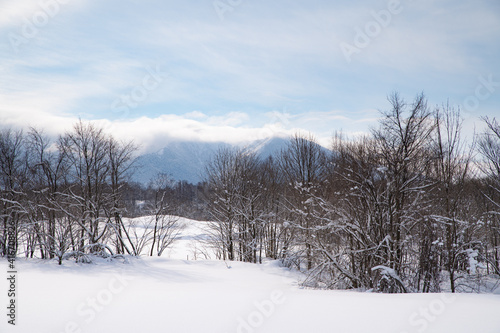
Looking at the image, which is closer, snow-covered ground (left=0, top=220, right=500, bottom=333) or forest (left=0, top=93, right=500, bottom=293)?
snow-covered ground (left=0, top=220, right=500, bottom=333)

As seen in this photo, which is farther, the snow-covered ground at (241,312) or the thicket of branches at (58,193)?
the thicket of branches at (58,193)

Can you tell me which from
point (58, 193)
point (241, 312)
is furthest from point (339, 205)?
point (58, 193)

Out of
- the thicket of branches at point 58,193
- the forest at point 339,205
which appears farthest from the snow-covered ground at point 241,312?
the thicket of branches at point 58,193

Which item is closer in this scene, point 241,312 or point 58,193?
point 241,312

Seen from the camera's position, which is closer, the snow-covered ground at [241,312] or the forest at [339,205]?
the snow-covered ground at [241,312]

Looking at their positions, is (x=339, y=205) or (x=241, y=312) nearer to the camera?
(x=241, y=312)

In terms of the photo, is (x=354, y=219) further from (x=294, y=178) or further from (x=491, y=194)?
(x=491, y=194)

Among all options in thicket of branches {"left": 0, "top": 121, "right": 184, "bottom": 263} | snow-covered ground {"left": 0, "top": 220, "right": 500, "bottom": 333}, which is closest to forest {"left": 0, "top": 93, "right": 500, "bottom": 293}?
thicket of branches {"left": 0, "top": 121, "right": 184, "bottom": 263}

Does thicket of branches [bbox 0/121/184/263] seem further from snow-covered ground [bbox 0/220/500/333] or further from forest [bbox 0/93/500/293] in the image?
snow-covered ground [bbox 0/220/500/333]

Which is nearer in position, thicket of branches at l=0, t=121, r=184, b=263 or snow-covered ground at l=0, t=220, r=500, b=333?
snow-covered ground at l=0, t=220, r=500, b=333

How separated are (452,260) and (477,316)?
7.92 metres

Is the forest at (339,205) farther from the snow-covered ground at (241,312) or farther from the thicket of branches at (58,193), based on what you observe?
the snow-covered ground at (241,312)

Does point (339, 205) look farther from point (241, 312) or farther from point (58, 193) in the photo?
point (58, 193)

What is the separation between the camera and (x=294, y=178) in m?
18.1
